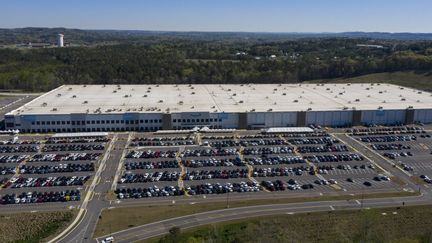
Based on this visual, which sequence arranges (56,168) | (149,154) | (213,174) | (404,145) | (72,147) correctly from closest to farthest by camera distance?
1. (213,174)
2. (56,168)
3. (149,154)
4. (72,147)
5. (404,145)

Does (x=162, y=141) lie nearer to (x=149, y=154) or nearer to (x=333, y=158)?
(x=149, y=154)

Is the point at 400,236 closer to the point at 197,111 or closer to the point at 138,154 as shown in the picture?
the point at 138,154

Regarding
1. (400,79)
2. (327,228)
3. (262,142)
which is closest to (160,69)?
(262,142)

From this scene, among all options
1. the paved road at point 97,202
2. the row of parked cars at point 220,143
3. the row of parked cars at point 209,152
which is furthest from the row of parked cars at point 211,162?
the paved road at point 97,202

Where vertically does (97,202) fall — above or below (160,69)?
below

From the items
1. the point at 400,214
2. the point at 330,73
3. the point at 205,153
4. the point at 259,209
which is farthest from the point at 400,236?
the point at 330,73

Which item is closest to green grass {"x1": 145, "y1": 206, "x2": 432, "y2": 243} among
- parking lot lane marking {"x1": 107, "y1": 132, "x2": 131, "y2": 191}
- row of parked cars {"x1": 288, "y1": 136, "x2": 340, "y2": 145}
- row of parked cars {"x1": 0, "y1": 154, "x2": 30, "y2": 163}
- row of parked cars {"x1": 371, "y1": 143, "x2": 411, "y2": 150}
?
parking lot lane marking {"x1": 107, "y1": 132, "x2": 131, "y2": 191}
